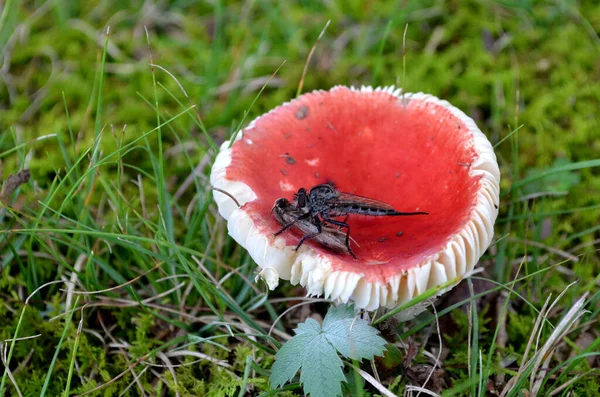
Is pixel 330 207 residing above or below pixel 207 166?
above

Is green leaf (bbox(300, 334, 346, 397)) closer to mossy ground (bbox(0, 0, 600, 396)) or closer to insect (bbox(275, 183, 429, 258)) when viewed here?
mossy ground (bbox(0, 0, 600, 396))

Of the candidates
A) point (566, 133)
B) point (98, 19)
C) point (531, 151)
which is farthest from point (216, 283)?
point (98, 19)

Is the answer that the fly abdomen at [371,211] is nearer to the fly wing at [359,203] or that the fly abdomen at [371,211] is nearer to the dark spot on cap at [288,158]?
the fly wing at [359,203]

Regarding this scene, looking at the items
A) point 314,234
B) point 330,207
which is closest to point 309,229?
point 314,234

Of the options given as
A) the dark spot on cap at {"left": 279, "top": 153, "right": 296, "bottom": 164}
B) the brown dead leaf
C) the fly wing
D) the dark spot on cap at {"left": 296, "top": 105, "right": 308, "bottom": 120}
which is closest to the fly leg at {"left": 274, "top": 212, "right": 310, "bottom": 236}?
the fly wing

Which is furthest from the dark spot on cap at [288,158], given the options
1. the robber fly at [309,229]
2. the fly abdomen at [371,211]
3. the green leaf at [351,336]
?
the green leaf at [351,336]

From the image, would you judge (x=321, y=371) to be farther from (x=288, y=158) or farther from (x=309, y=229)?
(x=288, y=158)
